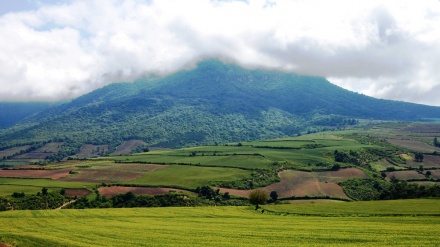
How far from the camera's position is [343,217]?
3216 inches

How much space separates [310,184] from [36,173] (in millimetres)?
114428

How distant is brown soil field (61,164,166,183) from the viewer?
155m

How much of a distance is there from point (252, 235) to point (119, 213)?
42.7 metres

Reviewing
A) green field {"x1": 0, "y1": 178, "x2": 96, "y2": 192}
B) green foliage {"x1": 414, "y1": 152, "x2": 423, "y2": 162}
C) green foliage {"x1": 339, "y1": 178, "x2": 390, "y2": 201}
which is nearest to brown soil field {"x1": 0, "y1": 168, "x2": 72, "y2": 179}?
green field {"x1": 0, "y1": 178, "x2": 96, "y2": 192}

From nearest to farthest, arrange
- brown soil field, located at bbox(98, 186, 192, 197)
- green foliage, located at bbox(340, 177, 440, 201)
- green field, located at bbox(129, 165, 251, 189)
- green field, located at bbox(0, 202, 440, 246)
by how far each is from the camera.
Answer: green field, located at bbox(0, 202, 440, 246) → green foliage, located at bbox(340, 177, 440, 201) → brown soil field, located at bbox(98, 186, 192, 197) → green field, located at bbox(129, 165, 251, 189)

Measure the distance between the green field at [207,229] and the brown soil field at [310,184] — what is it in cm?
4567

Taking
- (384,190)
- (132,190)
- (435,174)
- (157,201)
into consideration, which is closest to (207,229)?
(157,201)

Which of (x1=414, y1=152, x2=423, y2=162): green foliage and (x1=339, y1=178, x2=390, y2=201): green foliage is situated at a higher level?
(x1=414, y1=152, x2=423, y2=162): green foliage

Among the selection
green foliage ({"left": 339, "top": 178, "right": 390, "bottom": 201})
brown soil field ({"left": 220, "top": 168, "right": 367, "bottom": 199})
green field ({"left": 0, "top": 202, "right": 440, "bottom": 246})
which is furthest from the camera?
green foliage ({"left": 339, "top": 178, "right": 390, "bottom": 201})

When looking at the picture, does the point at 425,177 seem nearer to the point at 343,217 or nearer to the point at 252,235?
the point at 343,217

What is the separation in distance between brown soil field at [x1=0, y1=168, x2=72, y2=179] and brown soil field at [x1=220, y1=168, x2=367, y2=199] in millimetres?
72294

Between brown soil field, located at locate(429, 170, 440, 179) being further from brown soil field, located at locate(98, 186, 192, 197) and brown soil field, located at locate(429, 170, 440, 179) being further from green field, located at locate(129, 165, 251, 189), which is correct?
brown soil field, located at locate(98, 186, 192, 197)

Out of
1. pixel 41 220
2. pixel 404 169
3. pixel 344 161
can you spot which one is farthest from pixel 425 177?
pixel 41 220

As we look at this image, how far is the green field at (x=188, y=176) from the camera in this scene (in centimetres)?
14802
